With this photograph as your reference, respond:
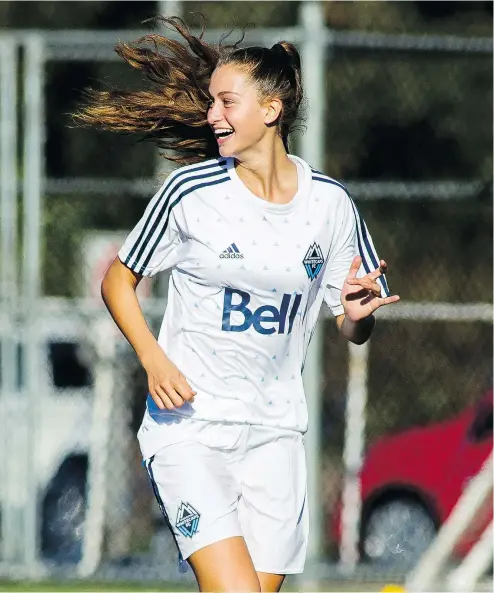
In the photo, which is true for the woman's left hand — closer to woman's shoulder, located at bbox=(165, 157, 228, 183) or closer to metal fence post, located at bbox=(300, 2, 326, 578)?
woman's shoulder, located at bbox=(165, 157, 228, 183)

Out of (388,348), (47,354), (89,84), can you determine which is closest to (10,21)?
(89,84)

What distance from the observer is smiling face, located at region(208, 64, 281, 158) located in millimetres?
4301

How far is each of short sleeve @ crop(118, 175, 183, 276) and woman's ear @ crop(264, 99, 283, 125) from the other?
0.35 m

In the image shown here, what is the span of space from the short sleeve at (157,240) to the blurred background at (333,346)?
3.46m

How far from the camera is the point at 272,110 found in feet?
14.4

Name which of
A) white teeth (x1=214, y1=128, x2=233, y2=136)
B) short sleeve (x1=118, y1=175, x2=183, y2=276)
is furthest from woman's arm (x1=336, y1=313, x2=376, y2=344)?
white teeth (x1=214, y1=128, x2=233, y2=136)

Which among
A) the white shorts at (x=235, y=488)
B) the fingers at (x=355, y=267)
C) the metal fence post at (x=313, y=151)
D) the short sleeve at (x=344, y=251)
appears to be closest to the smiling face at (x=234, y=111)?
the short sleeve at (x=344, y=251)

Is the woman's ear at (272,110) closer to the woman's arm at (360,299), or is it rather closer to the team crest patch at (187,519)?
the woman's arm at (360,299)

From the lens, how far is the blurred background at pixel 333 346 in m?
8.07

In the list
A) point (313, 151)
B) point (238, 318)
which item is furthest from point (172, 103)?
point (313, 151)

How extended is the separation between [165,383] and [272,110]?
92 cm

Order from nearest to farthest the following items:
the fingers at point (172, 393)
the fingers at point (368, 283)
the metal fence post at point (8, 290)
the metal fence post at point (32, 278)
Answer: the fingers at point (172, 393) → the fingers at point (368, 283) → the metal fence post at point (32, 278) → the metal fence post at point (8, 290)

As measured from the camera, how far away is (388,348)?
866cm

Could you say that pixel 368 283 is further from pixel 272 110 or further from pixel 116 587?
pixel 116 587
